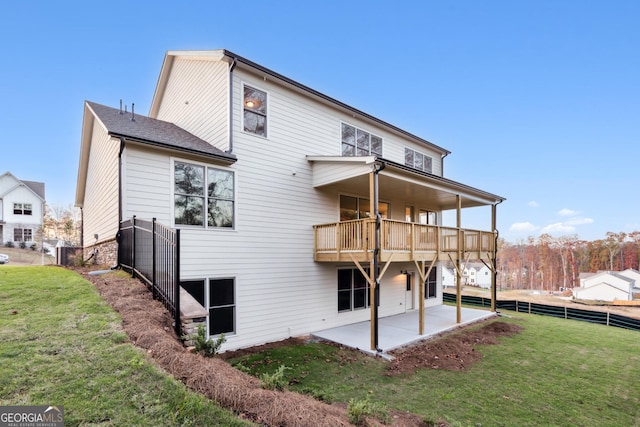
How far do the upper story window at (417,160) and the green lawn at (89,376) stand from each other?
13.3 m

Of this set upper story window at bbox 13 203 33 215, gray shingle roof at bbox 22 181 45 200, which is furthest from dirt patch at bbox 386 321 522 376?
gray shingle roof at bbox 22 181 45 200

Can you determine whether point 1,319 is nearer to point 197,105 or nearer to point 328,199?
point 197,105

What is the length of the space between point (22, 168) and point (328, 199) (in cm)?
4551

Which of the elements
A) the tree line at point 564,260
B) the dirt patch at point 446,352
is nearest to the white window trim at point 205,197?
the dirt patch at point 446,352

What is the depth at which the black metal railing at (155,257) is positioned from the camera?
15.3 feet

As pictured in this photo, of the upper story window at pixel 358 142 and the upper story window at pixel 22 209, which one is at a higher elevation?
the upper story window at pixel 358 142

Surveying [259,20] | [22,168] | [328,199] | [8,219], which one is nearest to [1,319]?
[328,199]

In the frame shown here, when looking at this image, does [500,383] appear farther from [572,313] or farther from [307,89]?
[572,313]

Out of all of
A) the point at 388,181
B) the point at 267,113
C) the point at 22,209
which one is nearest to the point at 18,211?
the point at 22,209

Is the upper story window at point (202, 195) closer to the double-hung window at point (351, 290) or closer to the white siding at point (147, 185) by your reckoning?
the white siding at point (147, 185)

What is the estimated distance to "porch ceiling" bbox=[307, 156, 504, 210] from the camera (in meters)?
8.95

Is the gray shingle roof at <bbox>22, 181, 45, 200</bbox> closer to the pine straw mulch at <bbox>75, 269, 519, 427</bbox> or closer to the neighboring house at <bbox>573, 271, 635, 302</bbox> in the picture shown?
the pine straw mulch at <bbox>75, 269, 519, 427</bbox>

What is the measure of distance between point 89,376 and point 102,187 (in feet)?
27.6

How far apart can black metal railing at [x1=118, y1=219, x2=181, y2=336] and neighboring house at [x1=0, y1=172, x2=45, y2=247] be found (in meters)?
34.7
